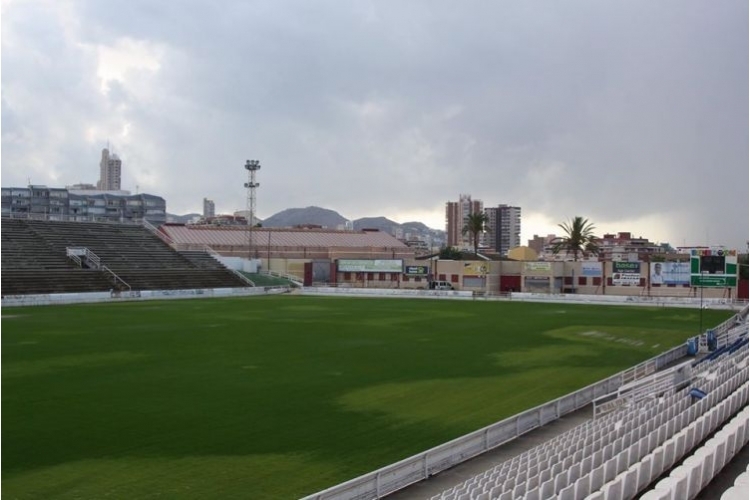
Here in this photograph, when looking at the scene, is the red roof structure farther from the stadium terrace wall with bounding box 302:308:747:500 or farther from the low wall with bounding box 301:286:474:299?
the stadium terrace wall with bounding box 302:308:747:500

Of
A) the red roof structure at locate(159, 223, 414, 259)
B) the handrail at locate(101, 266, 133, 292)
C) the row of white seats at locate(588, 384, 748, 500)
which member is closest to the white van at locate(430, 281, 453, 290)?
the red roof structure at locate(159, 223, 414, 259)

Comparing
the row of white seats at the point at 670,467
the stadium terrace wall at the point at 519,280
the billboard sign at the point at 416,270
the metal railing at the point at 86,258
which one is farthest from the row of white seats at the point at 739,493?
the billboard sign at the point at 416,270

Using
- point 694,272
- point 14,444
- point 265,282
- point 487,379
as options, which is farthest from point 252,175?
point 14,444

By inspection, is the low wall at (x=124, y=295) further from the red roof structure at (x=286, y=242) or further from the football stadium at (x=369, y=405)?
the red roof structure at (x=286, y=242)

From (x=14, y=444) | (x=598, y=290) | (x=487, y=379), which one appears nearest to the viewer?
(x=14, y=444)

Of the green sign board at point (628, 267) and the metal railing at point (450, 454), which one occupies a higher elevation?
the green sign board at point (628, 267)

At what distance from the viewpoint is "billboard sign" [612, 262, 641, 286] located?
79.2 metres

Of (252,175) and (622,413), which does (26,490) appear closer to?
(622,413)

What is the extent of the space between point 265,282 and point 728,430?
8247 centimetres

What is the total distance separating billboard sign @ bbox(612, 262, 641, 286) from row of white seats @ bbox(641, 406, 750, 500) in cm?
6697

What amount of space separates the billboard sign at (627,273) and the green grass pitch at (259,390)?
26.0 metres

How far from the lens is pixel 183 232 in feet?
373

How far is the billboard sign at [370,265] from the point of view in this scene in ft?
319

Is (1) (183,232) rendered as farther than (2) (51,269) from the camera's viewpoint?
Yes
